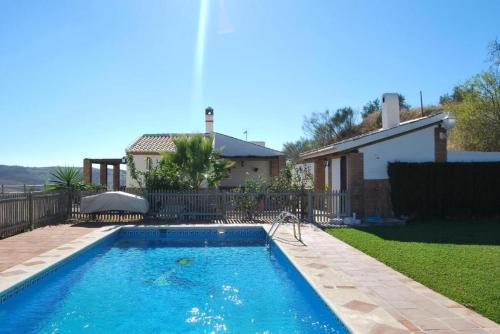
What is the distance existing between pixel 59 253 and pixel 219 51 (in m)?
9.63

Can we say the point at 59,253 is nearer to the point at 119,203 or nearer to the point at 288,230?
the point at 119,203

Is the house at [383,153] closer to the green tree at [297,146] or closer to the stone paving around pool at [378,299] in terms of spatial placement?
the stone paving around pool at [378,299]

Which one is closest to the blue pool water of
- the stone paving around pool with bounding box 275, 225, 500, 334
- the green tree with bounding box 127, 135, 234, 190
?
the stone paving around pool with bounding box 275, 225, 500, 334

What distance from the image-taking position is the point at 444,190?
15477mm

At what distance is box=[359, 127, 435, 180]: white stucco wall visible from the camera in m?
16.1

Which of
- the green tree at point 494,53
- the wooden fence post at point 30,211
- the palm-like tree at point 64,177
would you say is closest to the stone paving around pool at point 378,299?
the wooden fence post at point 30,211

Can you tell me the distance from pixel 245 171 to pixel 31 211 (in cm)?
1453

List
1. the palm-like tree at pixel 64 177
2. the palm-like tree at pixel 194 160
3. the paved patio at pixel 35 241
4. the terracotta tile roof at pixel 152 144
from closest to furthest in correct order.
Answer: the paved patio at pixel 35 241, the palm-like tree at pixel 194 160, the palm-like tree at pixel 64 177, the terracotta tile roof at pixel 152 144

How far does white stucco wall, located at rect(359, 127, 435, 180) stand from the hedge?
0.60 metres

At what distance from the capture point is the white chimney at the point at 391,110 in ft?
59.9

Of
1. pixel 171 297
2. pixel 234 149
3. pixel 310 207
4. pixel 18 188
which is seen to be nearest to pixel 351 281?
pixel 171 297

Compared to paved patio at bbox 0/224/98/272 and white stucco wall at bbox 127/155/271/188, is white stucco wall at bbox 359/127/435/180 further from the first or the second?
paved patio at bbox 0/224/98/272

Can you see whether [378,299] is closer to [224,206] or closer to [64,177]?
[224,206]

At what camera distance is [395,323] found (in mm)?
4918
